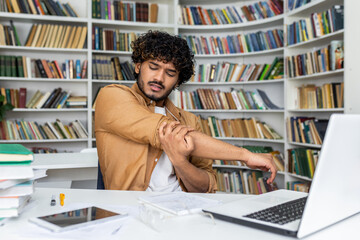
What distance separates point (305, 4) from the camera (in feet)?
12.8

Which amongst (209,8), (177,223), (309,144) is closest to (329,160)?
(177,223)

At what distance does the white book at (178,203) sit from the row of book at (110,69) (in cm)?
344

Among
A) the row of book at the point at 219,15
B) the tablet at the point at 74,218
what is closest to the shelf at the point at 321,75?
the row of book at the point at 219,15

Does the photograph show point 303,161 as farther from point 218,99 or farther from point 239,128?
point 218,99

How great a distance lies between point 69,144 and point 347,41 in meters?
3.28

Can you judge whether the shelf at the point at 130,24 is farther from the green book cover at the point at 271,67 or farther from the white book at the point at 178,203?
the white book at the point at 178,203

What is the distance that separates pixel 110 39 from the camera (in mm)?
4465

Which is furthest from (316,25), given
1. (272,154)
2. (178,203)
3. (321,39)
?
(178,203)

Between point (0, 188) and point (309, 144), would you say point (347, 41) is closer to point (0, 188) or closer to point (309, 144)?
point (309, 144)

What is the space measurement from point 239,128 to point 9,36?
287 centimetres

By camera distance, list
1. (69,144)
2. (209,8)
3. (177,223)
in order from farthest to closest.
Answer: (209,8) < (69,144) < (177,223)

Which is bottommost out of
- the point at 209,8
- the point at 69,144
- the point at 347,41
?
the point at 69,144

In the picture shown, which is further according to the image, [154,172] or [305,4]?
[305,4]

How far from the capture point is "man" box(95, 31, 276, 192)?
4.24ft
